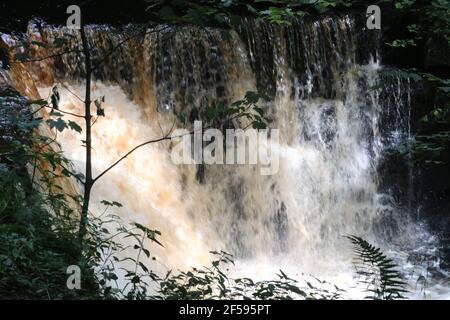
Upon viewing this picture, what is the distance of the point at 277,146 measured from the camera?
26.0 ft

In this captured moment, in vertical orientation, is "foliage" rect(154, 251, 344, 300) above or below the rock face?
below

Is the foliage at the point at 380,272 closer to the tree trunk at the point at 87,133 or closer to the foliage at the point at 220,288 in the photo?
the foliage at the point at 220,288

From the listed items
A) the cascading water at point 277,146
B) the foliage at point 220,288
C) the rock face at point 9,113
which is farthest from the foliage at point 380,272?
the cascading water at point 277,146

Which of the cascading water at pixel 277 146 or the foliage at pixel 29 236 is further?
the cascading water at pixel 277 146

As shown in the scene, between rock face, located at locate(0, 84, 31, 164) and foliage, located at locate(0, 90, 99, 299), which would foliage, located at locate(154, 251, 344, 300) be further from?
rock face, located at locate(0, 84, 31, 164)

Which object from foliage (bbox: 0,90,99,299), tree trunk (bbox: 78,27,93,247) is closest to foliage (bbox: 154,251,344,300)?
foliage (bbox: 0,90,99,299)

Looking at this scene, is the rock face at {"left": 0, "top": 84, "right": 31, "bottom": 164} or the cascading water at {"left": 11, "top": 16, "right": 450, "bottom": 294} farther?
the cascading water at {"left": 11, "top": 16, "right": 450, "bottom": 294}

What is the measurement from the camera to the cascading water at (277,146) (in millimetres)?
6820

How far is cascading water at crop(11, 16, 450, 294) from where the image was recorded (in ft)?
22.4

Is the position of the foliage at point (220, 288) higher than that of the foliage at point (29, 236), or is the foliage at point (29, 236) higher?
the foliage at point (29, 236)

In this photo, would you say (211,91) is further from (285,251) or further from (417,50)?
(417,50)
